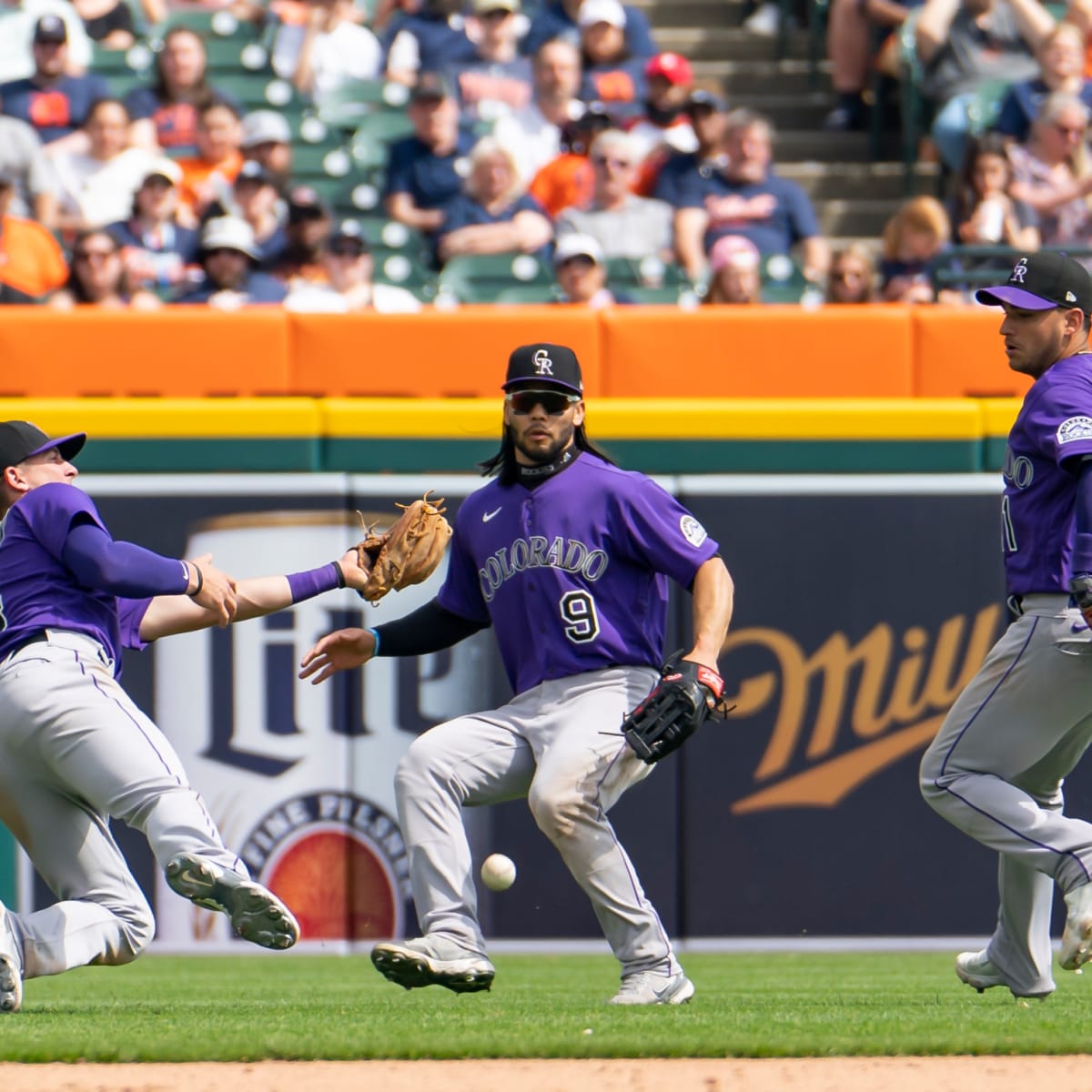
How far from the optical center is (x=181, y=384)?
7.85m

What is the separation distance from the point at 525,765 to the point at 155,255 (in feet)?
15.5

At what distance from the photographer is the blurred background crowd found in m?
9.19

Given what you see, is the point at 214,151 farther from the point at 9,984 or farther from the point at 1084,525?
the point at 1084,525

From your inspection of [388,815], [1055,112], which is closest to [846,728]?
[388,815]

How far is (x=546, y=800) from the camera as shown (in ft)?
16.8

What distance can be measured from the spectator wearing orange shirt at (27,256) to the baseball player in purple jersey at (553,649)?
4.01 m

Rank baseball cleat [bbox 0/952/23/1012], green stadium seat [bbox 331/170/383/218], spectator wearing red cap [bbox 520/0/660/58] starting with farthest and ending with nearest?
spectator wearing red cap [bbox 520/0/660/58] < green stadium seat [bbox 331/170/383/218] < baseball cleat [bbox 0/952/23/1012]

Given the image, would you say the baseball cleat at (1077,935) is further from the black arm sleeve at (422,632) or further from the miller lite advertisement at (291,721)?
the miller lite advertisement at (291,721)

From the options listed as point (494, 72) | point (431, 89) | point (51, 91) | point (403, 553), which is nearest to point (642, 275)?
point (431, 89)

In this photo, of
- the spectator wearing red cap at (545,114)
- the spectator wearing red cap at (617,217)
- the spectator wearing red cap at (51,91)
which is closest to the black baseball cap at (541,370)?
the spectator wearing red cap at (617,217)

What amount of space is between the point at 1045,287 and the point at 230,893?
2.52 meters

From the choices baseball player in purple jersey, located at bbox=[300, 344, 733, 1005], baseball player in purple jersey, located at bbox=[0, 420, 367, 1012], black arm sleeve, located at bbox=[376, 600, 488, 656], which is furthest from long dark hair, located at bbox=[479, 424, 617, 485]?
baseball player in purple jersey, located at bbox=[0, 420, 367, 1012]

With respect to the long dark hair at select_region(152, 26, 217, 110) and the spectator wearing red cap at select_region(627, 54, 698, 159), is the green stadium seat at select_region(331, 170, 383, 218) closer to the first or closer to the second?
the long dark hair at select_region(152, 26, 217, 110)

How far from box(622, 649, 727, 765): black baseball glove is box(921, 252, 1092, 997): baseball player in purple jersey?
2.12 ft
